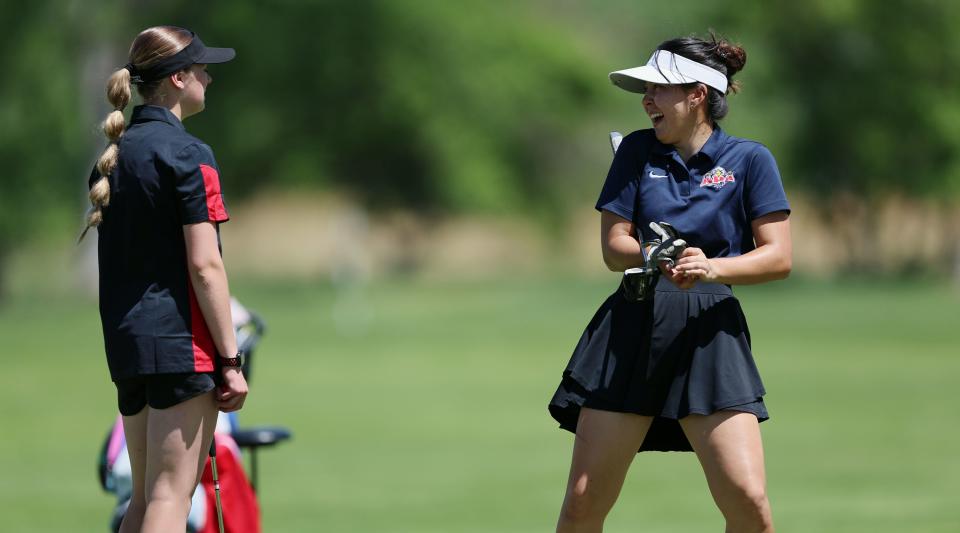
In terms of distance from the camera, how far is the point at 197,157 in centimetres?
450

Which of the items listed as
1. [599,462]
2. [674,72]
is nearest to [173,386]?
[599,462]

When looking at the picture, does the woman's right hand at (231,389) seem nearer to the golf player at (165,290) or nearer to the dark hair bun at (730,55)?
the golf player at (165,290)

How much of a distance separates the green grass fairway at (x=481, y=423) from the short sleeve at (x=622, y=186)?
12.8 ft

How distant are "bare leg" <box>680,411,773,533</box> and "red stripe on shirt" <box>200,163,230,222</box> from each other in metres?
1.52

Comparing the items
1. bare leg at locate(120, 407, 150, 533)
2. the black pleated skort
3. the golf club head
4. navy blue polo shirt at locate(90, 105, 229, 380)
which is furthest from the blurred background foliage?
the golf club head

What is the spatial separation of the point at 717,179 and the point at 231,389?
5.20 feet

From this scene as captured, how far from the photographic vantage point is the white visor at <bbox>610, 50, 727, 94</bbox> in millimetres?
4809

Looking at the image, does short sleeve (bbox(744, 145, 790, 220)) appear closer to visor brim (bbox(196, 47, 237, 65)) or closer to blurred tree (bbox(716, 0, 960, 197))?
visor brim (bbox(196, 47, 237, 65))

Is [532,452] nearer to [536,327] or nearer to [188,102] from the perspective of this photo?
[188,102]

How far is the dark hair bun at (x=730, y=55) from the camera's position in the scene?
4.92 meters

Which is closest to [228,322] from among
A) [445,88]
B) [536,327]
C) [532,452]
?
[532,452]

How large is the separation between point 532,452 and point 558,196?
33664 mm

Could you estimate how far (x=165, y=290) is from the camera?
14.8ft

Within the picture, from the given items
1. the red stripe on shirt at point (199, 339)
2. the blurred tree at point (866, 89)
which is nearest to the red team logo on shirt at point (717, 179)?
the red stripe on shirt at point (199, 339)
